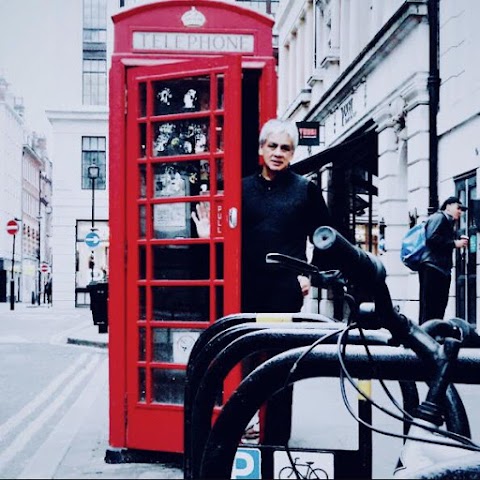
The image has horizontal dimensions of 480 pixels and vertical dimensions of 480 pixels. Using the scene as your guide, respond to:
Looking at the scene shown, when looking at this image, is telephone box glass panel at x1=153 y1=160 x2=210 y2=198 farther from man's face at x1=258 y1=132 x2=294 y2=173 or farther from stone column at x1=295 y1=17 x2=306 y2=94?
stone column at x1=295 y1=17 x2=306 y2=94

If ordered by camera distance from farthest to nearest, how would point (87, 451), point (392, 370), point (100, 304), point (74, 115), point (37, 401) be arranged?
point (74, 115), point (100, 304), point (37, 401), point (87, 451), point (392, 370)

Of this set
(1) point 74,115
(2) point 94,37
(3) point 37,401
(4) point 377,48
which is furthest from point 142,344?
(1) point 74,115

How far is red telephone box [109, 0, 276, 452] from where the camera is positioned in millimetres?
4992

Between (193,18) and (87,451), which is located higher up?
(193,18)

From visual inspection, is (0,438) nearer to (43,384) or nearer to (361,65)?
(43,384)

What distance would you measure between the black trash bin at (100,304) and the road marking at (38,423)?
6457 mm

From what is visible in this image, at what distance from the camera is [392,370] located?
189cm

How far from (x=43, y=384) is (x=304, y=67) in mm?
18751

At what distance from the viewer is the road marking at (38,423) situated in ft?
18.7

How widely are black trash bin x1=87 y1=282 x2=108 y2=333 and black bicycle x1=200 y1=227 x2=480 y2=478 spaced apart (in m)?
15.1

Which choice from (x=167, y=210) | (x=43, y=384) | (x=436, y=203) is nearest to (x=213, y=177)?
(x=167, y=210)

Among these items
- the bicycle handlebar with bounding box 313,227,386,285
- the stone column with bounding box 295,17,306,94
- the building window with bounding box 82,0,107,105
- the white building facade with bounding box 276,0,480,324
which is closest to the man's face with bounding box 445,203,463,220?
the white building facade with bounding box 276,0,480,324

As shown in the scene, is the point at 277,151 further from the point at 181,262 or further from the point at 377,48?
the point at 377,48

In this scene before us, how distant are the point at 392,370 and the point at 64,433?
4840mm
